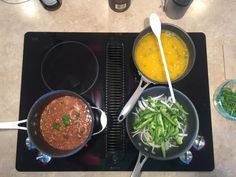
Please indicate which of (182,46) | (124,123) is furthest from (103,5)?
(124,123)

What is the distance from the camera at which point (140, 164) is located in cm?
85

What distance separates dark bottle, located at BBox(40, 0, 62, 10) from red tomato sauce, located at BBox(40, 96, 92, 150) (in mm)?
353

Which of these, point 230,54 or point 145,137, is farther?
point 230,54

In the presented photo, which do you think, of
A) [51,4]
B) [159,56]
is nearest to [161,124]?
[159,56]

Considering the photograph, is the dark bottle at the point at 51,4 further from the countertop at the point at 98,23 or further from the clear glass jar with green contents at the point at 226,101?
the clear glass jar with green contents at the point at 226,101

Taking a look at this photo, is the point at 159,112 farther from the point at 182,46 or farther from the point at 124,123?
the point at 182,46

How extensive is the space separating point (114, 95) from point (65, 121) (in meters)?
0.19

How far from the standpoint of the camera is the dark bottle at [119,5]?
0.95m

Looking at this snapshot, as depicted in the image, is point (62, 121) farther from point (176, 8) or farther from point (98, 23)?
point (176, 8)

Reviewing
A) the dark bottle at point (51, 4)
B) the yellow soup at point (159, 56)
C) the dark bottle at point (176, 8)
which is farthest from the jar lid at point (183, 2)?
the dark bottle at point (51, 4)

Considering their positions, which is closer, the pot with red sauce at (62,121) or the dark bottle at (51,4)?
the pot with red sauce at (62,121)

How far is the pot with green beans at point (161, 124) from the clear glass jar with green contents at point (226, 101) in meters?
0.15

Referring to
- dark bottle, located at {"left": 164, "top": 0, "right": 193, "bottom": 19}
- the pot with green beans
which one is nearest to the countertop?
dark bottle, located at {"left": 164, "top": 0, "right": 193, "bottom": 19}

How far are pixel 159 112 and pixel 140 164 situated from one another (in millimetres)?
172
